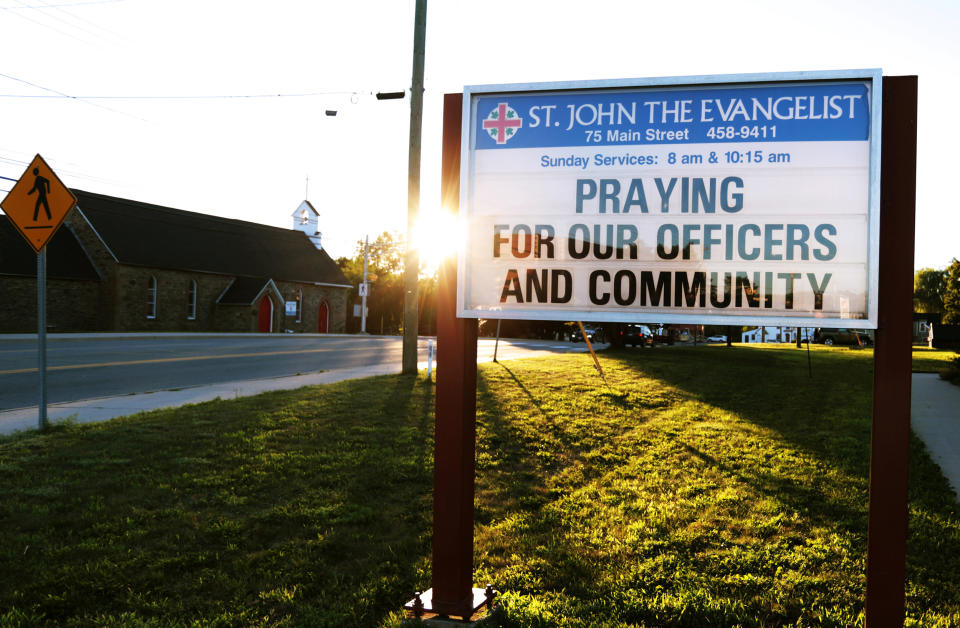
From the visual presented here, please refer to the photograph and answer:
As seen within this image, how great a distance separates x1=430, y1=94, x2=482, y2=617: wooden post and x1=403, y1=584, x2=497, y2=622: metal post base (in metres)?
0.02

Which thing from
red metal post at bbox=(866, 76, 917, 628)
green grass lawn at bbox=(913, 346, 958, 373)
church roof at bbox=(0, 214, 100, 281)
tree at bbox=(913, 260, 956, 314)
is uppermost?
tree at bbox=(913, 260, 956, 314)

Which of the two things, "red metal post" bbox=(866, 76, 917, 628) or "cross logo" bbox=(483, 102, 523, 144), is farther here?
"cross logo" bbox=(483, 102, 523, 144)

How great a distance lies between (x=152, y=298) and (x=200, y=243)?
245 inches

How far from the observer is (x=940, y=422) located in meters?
10.4

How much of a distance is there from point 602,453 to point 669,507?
206cm

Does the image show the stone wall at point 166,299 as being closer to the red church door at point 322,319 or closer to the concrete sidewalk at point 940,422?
the red church door at point 322,319

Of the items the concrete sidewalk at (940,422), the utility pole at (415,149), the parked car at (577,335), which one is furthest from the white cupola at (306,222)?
the concrete sidewalk at (940,422)

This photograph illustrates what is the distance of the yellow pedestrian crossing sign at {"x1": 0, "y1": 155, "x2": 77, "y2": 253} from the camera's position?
8.12 m

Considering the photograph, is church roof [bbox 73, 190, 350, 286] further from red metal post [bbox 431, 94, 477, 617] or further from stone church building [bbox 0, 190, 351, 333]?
red metal post [bbox 431, 94, 477, 617]

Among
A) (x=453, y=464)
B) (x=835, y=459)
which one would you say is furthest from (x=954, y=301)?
(x=453, y=464)

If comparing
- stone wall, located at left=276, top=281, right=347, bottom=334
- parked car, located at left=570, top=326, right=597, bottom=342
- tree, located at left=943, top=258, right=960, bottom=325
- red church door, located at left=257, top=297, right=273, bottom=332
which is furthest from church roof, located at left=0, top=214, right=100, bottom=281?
tree, located at left=943, top=258, right=960, bottom=325

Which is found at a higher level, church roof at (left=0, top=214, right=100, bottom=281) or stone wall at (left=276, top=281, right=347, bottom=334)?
church roof at (left=0, top=214, right=100, bottom=281)

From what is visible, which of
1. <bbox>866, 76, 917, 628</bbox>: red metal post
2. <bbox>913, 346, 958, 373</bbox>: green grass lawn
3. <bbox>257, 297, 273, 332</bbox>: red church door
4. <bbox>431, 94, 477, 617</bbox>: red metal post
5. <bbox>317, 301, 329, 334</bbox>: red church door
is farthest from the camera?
<bbox>317, 301, 329, 334</bbox>: red church door

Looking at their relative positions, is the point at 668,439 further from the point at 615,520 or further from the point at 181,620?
the point at 181,620
